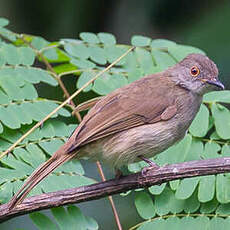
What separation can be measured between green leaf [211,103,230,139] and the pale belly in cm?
27

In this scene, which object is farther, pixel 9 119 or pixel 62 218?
pixel 9 119

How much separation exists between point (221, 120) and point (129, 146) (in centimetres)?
68

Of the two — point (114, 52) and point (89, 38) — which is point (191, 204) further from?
point (89, 38)

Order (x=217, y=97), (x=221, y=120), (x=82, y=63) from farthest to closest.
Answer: (x=82, y=63) → (x=217, y=97) → (x=221, y=120)

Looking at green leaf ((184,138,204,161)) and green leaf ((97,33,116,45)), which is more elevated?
green leaf ((97,33,116,45))

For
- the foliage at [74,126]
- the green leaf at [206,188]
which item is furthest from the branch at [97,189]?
the green leaf at [206,188]

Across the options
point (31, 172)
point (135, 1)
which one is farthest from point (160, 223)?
point (135, 1)

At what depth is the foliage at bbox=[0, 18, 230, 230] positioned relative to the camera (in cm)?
373

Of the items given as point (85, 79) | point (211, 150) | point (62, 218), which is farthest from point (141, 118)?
point (62, 218)

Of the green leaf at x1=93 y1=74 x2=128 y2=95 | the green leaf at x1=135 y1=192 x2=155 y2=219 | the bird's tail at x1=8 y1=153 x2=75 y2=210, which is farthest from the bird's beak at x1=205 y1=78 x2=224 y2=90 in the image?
the bird's tail at x1=8 y1=153 x2=75 y2=210

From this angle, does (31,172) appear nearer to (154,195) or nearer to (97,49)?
(154,195)

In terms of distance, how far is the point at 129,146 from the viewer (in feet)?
12.8

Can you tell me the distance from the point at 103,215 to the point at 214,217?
2171 mm

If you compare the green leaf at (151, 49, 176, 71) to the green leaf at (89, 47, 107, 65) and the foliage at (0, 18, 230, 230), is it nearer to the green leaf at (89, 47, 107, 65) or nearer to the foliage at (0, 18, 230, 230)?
the foliage at (0, 18, 230, 230)
